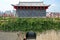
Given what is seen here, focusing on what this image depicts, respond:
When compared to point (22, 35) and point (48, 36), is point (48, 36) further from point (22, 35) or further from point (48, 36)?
point (22, 35)

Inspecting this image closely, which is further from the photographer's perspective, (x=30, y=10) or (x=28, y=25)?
(x=30, y=10)

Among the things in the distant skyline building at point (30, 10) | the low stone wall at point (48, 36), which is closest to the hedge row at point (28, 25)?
the low stone wall at point (48, 36)

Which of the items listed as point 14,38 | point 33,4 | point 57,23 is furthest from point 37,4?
point 14,38

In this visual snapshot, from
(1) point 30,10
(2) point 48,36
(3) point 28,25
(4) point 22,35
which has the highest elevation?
(1) point 30,10

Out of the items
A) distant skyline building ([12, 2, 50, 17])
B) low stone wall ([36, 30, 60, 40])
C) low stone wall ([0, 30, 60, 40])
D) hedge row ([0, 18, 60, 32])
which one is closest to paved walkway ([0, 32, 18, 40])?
low stone wall ([0, 30, 60, 40])

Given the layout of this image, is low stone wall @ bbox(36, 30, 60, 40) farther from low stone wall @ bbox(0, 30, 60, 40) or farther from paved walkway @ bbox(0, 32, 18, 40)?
paved walkway @ bbox(0, 32, 18, 40)

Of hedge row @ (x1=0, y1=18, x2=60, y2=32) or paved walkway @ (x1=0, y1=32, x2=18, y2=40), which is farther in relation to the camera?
hedge row @ (x1=0, y1=18, x2=60, y2=32)

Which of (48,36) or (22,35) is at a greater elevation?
(22,35)

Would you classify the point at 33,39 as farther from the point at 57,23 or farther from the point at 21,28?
the point at 57,23

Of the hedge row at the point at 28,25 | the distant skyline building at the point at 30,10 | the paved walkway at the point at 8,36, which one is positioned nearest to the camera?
the paved walkway at the point at 8,36

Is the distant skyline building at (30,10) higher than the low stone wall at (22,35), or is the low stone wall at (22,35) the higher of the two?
the distant skyline building at (30,10)

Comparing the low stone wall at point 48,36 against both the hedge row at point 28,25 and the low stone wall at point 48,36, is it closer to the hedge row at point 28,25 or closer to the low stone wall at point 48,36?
the low stone wall at point 48,36

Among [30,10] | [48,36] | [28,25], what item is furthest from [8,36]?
[30,10]

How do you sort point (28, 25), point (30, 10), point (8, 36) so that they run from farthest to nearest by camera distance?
point (30, 10) < point (28, 25) < point (8, 36)
